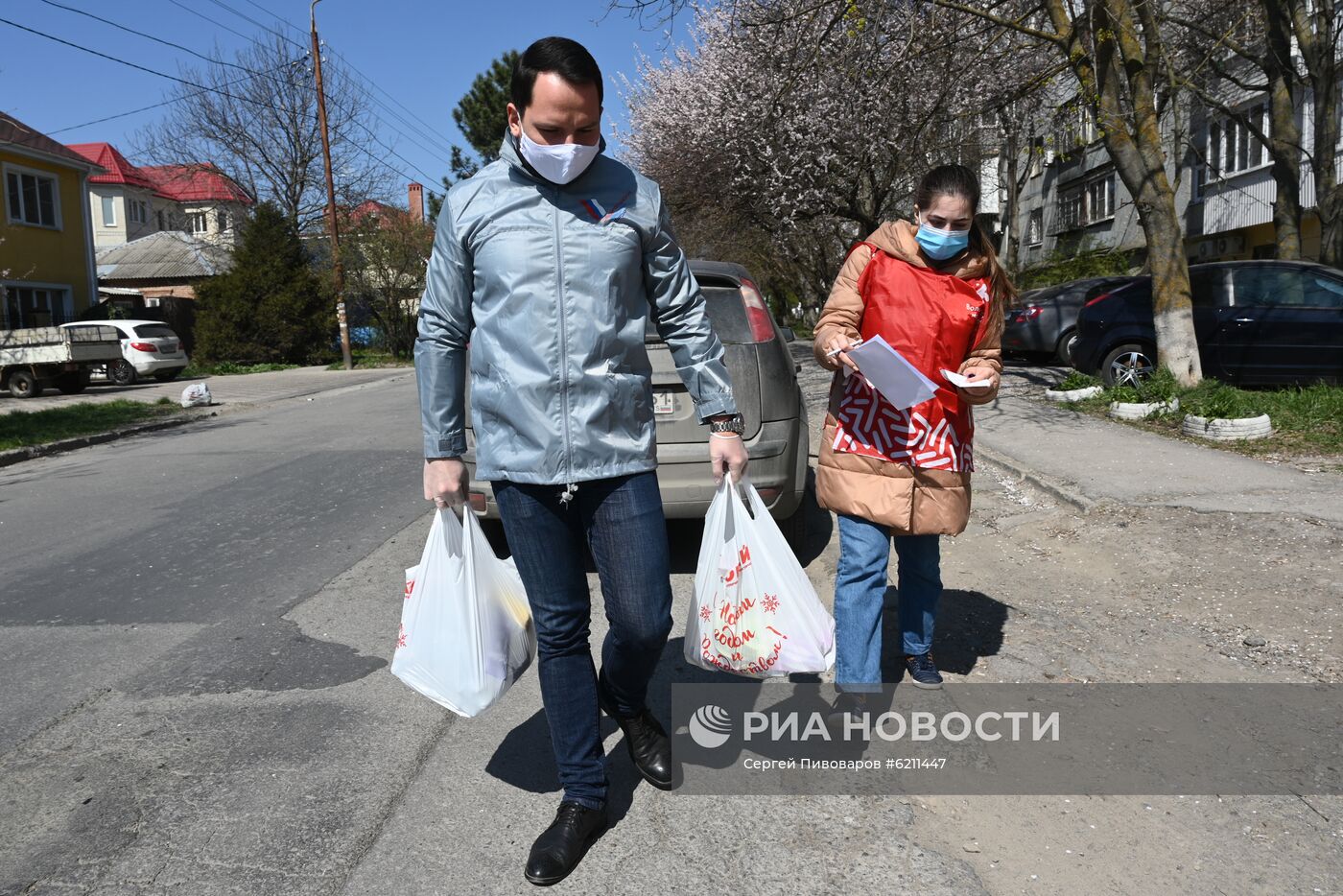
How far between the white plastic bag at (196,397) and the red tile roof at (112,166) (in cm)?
3687

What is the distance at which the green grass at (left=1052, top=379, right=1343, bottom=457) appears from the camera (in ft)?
27.0

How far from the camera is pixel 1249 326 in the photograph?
11.5 m

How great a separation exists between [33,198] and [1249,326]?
93.0 ft

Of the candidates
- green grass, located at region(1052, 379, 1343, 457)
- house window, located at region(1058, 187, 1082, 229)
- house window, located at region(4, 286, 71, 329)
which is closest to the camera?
green grass, located at region(1052, 379, 1343, 457)

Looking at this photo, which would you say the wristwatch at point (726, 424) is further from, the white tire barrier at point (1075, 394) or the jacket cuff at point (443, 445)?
the white tire barrier at point (1075, 394)

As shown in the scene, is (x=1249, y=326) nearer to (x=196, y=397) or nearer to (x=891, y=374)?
(x=891, y=374)

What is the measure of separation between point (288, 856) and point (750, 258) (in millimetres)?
37633

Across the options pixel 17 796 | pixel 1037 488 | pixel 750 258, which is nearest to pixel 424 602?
pixel 17 796

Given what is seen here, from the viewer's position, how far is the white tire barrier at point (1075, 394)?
37.6 feet

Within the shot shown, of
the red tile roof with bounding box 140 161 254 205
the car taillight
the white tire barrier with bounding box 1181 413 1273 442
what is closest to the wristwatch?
the car taillight

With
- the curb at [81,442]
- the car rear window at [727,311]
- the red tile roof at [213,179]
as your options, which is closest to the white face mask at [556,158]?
the car rear window at [727,311]

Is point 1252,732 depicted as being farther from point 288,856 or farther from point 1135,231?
point 1135,231

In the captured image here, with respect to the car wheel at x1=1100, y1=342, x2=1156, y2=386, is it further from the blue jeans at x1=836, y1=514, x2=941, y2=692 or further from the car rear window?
the blue jeans at x1=836, y1=514, x2=941, y2=692

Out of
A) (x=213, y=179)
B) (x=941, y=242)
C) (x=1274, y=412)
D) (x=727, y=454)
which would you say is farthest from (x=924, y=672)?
(x=213, y=179)
